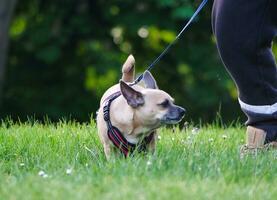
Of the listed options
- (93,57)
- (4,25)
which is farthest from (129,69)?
(93,57)

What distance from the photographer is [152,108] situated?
502 cm

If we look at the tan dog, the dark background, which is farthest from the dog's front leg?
the dark background

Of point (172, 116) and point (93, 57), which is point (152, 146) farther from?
point (93, 57)

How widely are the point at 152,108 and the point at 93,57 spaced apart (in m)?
7.52

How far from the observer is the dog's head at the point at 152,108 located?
495cm

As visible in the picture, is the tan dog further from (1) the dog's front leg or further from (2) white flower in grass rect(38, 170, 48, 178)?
(2) white flower in grass rect(38, 170, 48, 178)

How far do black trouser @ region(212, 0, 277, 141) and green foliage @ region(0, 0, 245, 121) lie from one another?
6.12 m

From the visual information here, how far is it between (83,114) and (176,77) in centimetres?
197

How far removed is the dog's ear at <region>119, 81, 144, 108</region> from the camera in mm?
4895

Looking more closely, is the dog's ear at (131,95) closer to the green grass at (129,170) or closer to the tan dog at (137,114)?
the tan dog at (137,114)

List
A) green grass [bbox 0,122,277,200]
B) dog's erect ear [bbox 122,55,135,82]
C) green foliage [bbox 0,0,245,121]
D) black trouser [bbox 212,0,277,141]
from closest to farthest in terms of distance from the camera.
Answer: green grass [bbox 0,122,277,200], black trouser [bbox 212,0,277,141], dog's erect ear [bbox 122,55,135,82], green foliage [bbox 0,0,245,121]

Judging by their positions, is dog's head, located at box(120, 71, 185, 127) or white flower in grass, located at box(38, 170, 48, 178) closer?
white flower in grass, located at box(38, 170, 48, 178)

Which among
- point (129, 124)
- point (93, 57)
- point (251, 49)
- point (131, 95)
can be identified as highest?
point (251, 49)

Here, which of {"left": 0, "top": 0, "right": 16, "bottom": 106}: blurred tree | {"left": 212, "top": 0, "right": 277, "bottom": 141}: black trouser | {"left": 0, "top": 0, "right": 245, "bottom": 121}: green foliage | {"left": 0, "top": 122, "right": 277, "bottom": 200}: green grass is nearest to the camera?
{"left": 0, "top": 122, "right": 277, "bottom": 200}: green grass
